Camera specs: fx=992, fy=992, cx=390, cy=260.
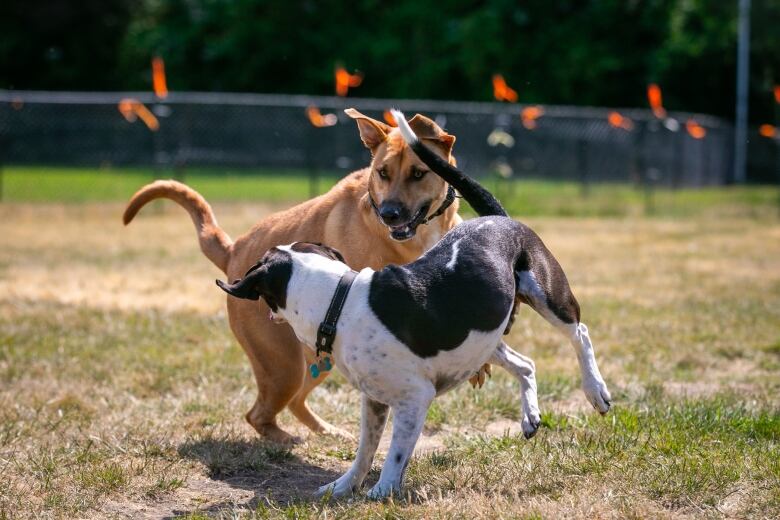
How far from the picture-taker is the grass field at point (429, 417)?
3814mm

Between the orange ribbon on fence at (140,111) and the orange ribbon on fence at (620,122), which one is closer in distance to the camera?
the orange ribbon on fence at (140,111)

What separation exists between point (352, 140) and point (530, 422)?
53.6 feet

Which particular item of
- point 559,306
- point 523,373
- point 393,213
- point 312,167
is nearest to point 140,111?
point 312,167

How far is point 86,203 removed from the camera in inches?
718

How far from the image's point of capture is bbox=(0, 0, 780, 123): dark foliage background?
2981cm

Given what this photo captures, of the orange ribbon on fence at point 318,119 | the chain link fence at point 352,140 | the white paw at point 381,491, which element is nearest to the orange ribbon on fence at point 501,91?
the chain link fence at point 352,140

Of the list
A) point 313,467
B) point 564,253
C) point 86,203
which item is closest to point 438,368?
point 313,467

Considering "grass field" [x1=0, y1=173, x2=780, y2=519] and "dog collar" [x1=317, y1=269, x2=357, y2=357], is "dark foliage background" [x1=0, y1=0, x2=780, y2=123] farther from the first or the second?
"dog collar" [x1=317, y1=269, x2=357, y2=357]

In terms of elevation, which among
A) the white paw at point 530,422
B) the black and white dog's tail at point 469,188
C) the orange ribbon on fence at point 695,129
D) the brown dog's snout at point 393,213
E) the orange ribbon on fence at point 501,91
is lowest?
the white paw at point 530,422

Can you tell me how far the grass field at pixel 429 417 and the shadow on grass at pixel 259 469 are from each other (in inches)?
0.5

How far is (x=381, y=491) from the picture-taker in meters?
3.75

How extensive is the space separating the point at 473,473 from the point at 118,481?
1.46 m

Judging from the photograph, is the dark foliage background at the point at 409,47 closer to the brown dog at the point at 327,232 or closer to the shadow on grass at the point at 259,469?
the brown dog at the point at 327,232

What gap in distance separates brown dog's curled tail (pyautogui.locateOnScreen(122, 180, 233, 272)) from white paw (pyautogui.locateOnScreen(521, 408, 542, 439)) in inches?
77.0
